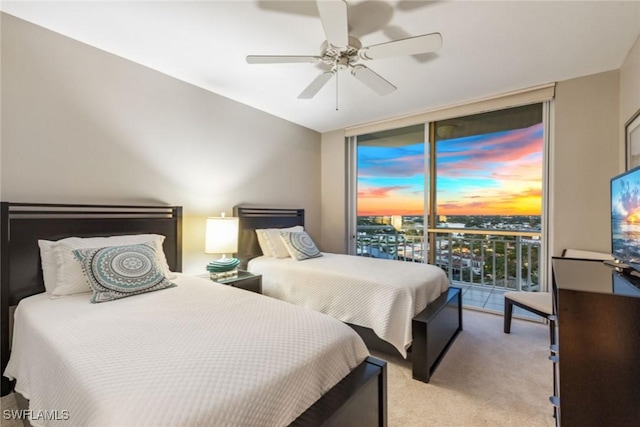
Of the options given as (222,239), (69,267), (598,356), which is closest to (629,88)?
(598,356)

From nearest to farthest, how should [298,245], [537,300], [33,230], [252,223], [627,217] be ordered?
[627,217]
[33,230]
[537,300]
[298,245]
[252,223]

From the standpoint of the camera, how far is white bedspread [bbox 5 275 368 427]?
2.67 ft

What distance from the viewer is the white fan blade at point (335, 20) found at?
139 cm

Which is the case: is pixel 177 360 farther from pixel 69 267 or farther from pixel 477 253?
pixel 477 253

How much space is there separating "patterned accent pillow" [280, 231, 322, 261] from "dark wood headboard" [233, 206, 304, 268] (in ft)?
1.30

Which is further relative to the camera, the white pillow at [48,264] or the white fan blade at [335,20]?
the white pillow at [48,264]

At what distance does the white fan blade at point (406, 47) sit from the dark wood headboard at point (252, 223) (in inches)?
85.8

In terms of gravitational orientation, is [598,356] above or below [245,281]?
above

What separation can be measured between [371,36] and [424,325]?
2.17 metres

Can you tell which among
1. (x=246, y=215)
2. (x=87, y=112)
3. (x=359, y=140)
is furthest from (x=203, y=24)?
(x=359, y=140)

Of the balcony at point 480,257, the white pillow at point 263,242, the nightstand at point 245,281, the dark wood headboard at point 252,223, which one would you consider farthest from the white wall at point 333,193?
the nightstand at point 245,281

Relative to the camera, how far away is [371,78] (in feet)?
7.17

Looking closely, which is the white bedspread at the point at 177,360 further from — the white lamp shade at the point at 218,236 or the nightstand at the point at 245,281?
the white lamp shade at the point at 218,236

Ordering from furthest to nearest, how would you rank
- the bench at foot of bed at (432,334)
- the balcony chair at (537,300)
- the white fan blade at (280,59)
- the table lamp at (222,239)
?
the table lamp at (222,239) → the balcony chair at (537,300) → the bench at foot of bed at (432,334) → the white fan blade at (280,59)
